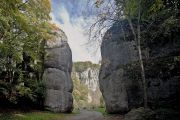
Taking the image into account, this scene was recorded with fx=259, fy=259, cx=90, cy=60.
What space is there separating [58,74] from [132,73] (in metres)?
9.90

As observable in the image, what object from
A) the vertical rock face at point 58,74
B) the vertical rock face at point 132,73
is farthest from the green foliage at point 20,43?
the vertical rock face at point 132,73

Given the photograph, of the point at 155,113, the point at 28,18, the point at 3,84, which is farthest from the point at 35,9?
the point at 155,113

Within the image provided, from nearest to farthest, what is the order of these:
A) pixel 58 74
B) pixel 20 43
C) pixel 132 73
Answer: pixel 132 73 < pixel 20 43 < pixel 58 74

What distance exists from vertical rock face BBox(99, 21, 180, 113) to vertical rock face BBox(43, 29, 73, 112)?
5776 mm

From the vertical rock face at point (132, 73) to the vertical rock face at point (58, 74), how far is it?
5776 mm

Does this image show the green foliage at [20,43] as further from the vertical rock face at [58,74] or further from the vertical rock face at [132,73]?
the vertical rock face at [132,73]

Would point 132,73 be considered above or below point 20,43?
below

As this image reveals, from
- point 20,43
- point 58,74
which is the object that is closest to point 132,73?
point 20,43

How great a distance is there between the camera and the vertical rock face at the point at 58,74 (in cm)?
2491

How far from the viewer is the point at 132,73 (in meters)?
18.8

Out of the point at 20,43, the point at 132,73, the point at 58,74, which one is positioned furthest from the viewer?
the point at 58,74

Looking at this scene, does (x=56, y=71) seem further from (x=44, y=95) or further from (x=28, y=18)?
(x=28, y=18)

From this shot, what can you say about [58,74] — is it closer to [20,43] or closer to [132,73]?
[20,43]

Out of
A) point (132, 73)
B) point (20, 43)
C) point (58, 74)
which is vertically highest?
point (20, 43)
